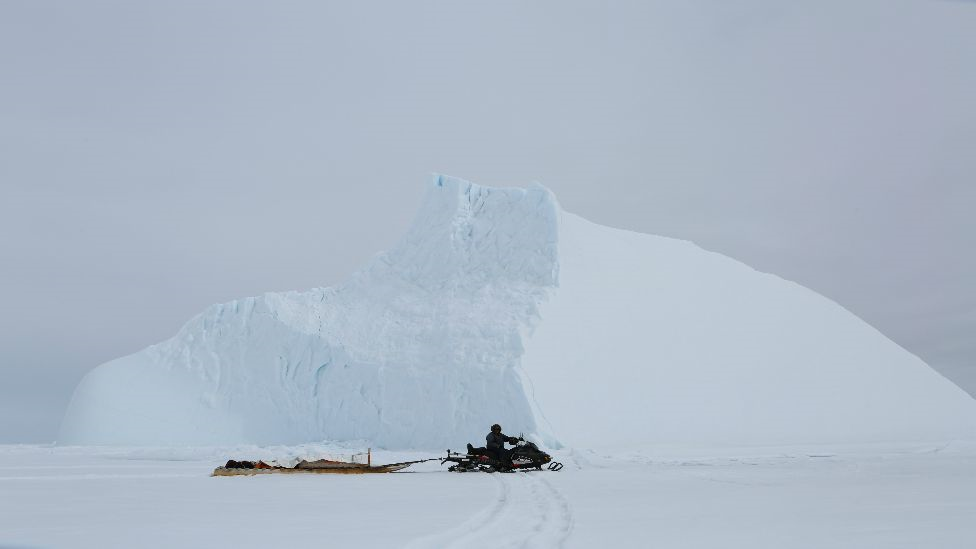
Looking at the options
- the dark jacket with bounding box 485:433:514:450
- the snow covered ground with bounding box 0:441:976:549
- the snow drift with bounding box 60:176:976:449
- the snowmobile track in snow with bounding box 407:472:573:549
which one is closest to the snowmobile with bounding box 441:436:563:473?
the dark jacket with bounding box 485:433:514:450

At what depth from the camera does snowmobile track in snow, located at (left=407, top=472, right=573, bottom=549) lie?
5.31 meters

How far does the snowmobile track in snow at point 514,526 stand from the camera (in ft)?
17.4

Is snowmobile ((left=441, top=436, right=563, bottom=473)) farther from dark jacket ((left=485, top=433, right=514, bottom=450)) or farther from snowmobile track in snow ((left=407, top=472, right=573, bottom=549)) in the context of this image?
snowmobile track in snow ((left=407, top=472, right=573, bottom=549))

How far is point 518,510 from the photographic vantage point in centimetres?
759

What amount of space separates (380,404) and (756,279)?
53.1 feet

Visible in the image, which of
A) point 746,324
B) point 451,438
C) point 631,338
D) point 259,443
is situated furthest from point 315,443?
point 746,324

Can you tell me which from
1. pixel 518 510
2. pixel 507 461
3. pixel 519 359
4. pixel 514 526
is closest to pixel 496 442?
pixel 507 461

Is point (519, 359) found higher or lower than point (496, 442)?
higher

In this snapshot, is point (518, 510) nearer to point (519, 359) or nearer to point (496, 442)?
point (496, 442)

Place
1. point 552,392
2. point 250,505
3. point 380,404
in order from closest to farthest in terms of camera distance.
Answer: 1. point 250,505
2. point 552,392
3. point 380,404

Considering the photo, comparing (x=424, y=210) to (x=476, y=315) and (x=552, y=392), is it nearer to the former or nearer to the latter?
(x=476, y=315)

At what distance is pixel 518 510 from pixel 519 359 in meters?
17.1

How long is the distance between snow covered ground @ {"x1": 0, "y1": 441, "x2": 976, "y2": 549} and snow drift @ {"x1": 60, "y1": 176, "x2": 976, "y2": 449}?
35.8 ft

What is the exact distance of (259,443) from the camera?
28.8 metres
